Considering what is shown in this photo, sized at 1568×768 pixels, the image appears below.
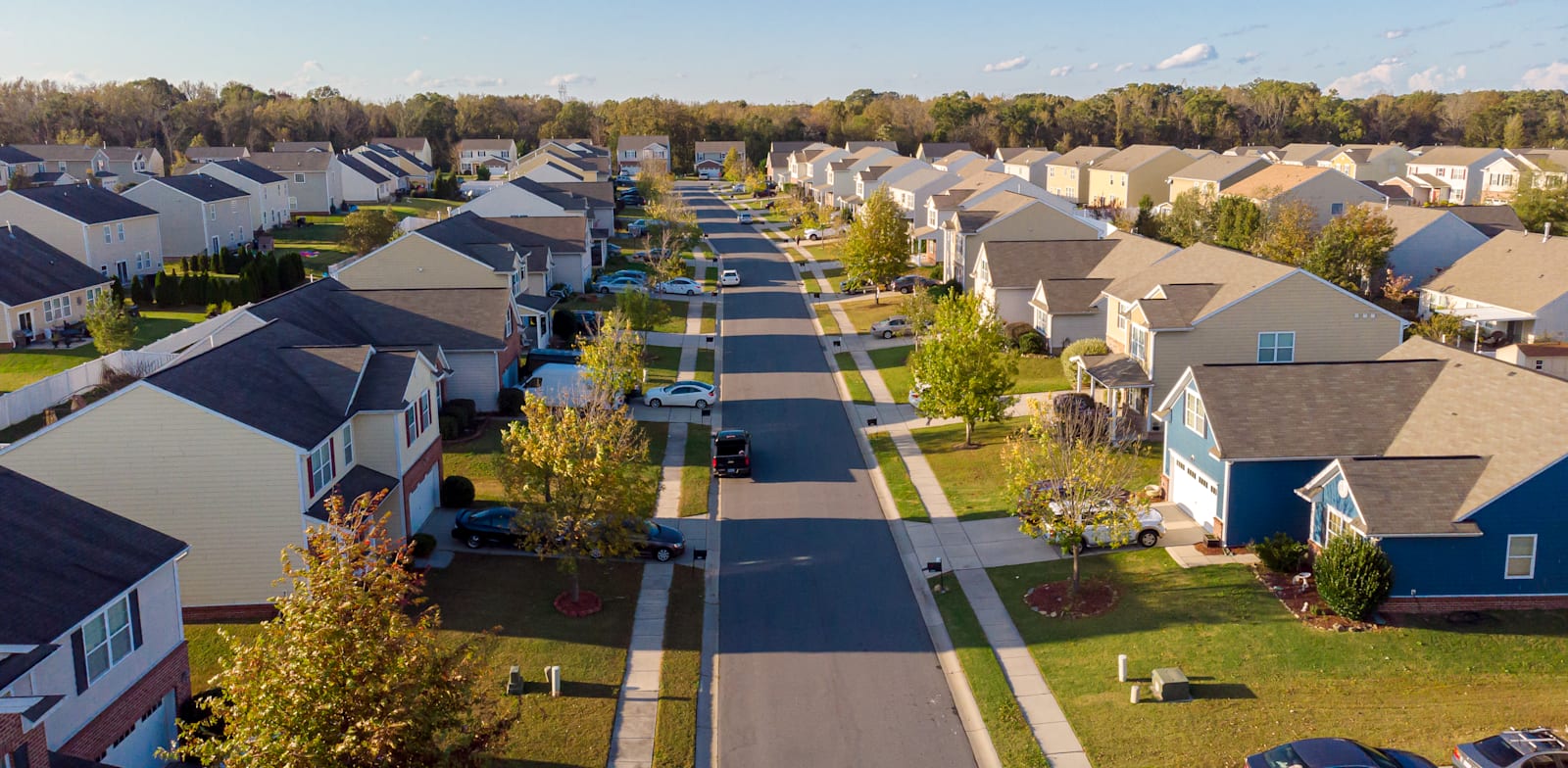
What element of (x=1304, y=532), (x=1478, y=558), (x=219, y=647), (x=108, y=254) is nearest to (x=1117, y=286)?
(x=1304, y=532)

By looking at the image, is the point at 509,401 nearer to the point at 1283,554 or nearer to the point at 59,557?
the point at 59,557

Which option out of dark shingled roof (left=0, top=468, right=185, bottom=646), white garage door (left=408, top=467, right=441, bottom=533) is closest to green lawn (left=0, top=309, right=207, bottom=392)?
white garage door (left=408, top=467, right=441, bottom=533)

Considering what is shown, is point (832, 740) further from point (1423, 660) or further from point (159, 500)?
point (159, 500)

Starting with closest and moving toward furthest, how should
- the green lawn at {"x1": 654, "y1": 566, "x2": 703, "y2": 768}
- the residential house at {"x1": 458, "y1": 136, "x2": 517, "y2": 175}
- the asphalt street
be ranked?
the green lawn at {"x1": 654, "y1": 566, "x2": 703, "y2": 768}, the asphalt street, the residential house at {"x1": 458, "y1": 136, "x2": 517, "y2": 175}

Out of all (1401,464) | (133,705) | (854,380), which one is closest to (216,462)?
(133,705)

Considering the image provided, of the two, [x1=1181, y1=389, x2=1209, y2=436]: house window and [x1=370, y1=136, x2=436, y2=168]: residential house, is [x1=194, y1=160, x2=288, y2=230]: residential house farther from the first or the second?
[x1=1181, y1=389, x2=1209, y2=436]: house window

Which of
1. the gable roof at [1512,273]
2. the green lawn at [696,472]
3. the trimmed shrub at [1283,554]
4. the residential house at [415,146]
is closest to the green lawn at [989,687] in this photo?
the trimmed shrub at [1283,554]

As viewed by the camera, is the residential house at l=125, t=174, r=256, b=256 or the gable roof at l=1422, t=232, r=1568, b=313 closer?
the gable roof at l=1422, t=232, r=1568, b=313

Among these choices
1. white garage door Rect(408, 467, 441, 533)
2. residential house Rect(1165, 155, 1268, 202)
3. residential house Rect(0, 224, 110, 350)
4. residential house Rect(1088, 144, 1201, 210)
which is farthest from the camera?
residential house Rect(1088, 144, 1201, 210)
